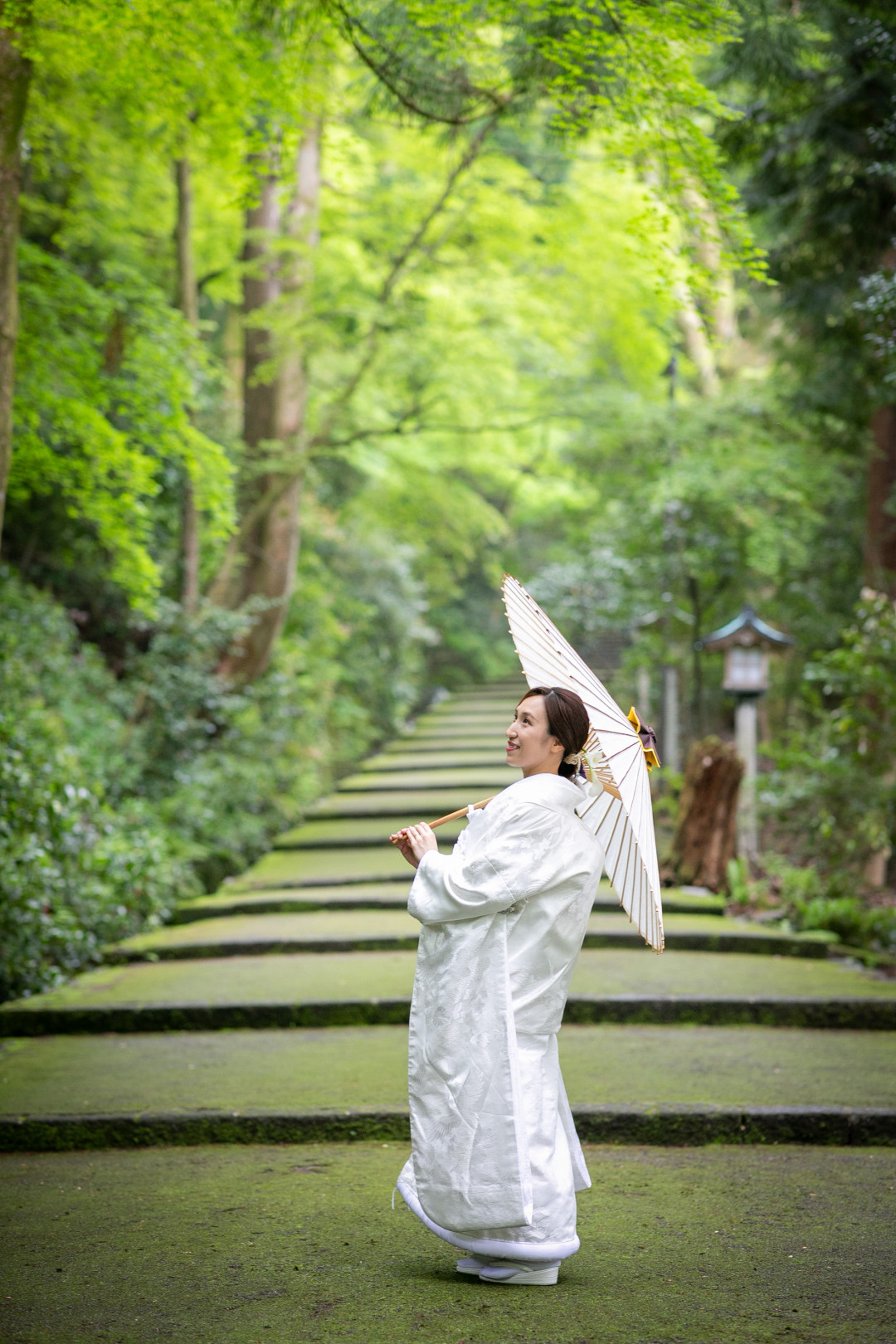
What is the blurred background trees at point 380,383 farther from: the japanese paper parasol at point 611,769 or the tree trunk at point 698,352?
the japanese paper parasol at point 611,769

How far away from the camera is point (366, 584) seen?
13.8 metres

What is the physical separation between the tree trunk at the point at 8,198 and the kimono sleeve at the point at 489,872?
260cm

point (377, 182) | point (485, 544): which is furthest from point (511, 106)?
point (485, 544)

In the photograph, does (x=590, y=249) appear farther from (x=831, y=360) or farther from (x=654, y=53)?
(x=654, y=53)

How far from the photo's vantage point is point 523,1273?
2.68 metres

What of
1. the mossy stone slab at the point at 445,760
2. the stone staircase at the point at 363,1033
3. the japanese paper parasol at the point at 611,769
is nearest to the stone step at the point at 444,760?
the mossy stone slab at the point at 445,760

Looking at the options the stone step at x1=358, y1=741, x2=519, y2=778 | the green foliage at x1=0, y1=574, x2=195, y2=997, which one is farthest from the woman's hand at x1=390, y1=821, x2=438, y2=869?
the stone step at x1=358, y1=741, x2=519, y2=778

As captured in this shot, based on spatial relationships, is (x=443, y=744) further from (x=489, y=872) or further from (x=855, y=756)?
(x=489, y=872)

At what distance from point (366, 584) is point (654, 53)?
9.70 metres

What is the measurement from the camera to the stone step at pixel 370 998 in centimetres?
529

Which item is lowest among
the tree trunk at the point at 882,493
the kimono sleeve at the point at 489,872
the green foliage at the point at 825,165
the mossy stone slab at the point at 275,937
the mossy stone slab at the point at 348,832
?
the mossy stone slab at the point at 275,937

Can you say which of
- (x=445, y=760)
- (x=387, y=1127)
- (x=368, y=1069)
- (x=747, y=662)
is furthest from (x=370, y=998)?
(x=445, y=760)

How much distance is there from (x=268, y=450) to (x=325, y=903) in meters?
4.39

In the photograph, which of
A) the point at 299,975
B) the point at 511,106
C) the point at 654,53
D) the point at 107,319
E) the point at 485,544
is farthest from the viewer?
the point at 485,544
